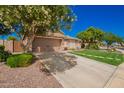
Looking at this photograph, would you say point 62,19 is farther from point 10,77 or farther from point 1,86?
point 1,86

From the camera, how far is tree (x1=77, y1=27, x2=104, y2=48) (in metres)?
40.7

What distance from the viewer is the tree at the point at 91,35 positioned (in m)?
40.7

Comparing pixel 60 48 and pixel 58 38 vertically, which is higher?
pixel 58 38

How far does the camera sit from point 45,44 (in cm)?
2180

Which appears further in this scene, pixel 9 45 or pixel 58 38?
pixel 58 38

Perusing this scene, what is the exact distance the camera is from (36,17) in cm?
765

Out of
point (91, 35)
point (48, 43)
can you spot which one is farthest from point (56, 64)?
point (91, 35)

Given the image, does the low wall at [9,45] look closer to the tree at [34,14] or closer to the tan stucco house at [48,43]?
the tan stucco house at [48,43]

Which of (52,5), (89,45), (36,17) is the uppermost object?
(52,5)

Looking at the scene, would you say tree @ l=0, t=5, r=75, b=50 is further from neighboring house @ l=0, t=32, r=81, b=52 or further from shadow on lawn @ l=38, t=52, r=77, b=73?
neighboring house @ l=0, t=32, r=81, b=52
